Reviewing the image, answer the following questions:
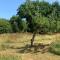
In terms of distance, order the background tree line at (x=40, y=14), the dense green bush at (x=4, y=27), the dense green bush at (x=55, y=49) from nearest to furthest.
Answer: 1. the dense green bush at (x=55, y=49)
2. the background tree line at (x=40, y=14)
3. the dense green bush at (x=4, y=27)

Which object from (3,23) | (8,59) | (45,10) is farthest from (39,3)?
(3,23)

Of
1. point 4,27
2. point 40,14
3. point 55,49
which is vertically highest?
point 40,14

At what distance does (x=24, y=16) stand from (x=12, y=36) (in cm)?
Result: 1321

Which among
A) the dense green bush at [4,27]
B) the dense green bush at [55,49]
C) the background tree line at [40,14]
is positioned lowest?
the dense green bush at [55,49]

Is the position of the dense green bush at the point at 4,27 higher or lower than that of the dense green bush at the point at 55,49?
higher

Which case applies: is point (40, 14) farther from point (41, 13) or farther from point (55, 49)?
point (55, 49)

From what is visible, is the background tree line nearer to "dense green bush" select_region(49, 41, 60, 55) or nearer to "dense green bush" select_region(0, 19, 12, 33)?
"dense green bush" select_region(49, 41, 60, 55)

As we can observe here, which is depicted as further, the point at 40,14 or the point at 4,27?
the point at 4,27

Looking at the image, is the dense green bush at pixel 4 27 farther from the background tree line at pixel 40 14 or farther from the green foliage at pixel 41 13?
the green foliage at pixel 41 13

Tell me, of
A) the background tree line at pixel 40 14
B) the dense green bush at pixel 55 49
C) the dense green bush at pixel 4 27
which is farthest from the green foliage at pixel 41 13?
the dense green bush at pixel 4 27

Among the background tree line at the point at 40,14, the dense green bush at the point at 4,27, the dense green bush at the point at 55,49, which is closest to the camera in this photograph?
the dense green bush at the point at 55,49

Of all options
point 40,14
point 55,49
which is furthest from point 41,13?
point 55,49

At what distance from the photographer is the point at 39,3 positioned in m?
29.6

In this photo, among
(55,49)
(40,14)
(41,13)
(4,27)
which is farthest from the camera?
(4,27)
